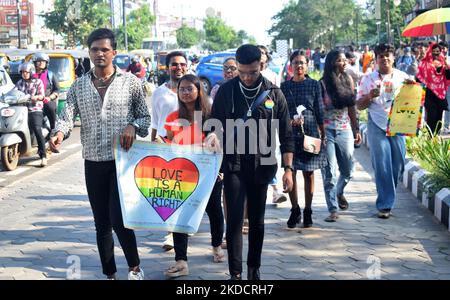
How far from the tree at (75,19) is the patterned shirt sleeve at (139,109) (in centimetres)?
4806

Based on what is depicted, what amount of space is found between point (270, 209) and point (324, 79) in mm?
1631

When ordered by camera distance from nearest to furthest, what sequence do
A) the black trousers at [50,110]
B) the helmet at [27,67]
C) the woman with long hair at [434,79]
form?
the woman with long hair at [434,79] < the helmet at [27,67] < the black trousers at [50,110]

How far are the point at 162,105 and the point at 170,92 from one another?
4.9 inches

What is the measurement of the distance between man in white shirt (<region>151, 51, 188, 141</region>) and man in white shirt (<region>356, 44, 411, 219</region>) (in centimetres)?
232

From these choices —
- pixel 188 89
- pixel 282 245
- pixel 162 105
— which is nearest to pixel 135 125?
pixel 188 89

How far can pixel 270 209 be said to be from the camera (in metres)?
8.38

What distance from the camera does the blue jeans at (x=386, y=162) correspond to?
25.5 ft

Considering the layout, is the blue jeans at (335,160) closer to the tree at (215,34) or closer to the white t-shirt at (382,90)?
the white t-shirt at (382,90)

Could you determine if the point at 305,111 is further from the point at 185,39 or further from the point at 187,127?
the point at 185,39

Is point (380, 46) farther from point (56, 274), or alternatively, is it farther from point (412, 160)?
point (56, 274)

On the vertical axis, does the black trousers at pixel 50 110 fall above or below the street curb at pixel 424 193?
above

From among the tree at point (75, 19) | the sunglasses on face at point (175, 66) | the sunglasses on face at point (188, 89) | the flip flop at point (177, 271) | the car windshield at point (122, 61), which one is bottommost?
the flip flop at point (177, 271)

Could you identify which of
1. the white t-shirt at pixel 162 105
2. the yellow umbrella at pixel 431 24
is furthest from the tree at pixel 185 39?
the white t-shirt at pixel 162 105
